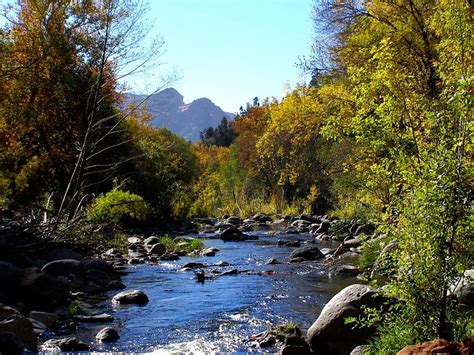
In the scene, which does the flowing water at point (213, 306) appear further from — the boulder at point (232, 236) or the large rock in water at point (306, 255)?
the boulder at point (232, 236)

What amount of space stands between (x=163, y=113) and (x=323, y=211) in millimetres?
23856

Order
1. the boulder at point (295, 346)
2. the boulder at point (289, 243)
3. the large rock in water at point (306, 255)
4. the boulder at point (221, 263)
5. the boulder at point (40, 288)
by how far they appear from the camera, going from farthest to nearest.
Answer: the boulder at point (289, 243) < the large rock in water at point (306, 255) < the boulder at point (221, 263) < the boulder at point (40, 288) < the boulder at point (295, 346)

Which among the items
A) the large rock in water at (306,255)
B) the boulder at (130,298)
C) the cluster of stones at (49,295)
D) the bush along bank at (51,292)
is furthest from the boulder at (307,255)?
the boulder at (130,298)

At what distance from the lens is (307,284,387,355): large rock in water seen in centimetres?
757

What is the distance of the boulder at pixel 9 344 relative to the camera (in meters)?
7.52

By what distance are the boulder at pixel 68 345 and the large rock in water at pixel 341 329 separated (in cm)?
349

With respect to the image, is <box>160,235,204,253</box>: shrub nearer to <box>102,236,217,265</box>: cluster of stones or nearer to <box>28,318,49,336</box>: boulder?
Result: <box>102,236,217,265</box>: cluster of stones

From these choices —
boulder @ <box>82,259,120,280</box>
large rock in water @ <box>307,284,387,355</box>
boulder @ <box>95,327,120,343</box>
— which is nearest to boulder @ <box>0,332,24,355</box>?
boulder @ <box>95,327,120,343</box>

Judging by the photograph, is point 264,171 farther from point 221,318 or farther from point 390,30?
point 221,318

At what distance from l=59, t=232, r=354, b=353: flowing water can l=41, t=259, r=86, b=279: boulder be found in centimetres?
Answer: 137

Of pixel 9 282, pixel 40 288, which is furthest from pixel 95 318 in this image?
pixel 9 282

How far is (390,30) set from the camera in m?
15.5

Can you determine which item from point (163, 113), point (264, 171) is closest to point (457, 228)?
point (163, 113)

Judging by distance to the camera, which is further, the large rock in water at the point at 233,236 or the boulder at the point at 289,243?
the large rock in water at the point at 233,236
